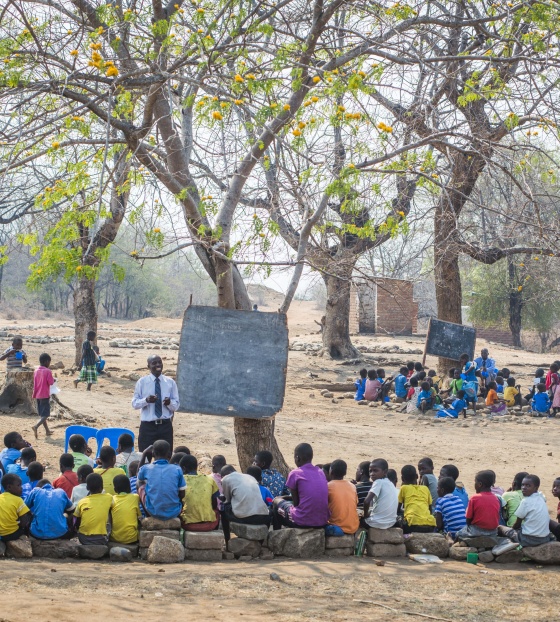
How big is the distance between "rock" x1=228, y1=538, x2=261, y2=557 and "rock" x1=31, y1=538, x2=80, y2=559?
127cm

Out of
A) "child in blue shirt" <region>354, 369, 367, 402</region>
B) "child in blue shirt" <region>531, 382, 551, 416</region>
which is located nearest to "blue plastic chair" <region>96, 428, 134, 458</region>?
"child in blue shirt" <region>354, 369, 367, 402</region>

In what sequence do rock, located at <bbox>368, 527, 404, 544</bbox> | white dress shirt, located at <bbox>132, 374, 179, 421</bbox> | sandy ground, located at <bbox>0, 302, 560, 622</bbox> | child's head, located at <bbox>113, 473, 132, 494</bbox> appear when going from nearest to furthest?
1. sandy ground, located at <bbox>0, 302, 560, 622</bbox>
2. child's head, located at <bbox>113, 473, 132, 494</bbox>
3. rock, located at <bbox>368, 527, 404, 544</bbox>
4. white dress shirt, located at <bbox>132, 374, 179, 421</bbox>

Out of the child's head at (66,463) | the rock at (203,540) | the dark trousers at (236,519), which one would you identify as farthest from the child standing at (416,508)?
the child's head at (66,463)

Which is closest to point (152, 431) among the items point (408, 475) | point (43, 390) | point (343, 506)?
point (343, 506)

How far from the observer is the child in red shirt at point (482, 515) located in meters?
7.43

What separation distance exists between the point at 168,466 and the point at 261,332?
7.43ft

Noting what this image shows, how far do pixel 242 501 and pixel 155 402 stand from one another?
210cm

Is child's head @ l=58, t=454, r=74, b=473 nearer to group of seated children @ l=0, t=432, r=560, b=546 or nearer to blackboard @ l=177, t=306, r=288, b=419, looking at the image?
group of seated children @ l=0, t=432, r=560, b=546

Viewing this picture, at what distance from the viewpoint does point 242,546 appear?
7.07 meters

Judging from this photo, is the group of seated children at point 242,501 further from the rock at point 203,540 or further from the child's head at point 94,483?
the rock at point 203,540

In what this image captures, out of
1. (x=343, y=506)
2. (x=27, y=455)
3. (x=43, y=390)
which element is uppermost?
(x=43, y=390)

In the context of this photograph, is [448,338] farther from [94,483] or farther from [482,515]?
[94,483]

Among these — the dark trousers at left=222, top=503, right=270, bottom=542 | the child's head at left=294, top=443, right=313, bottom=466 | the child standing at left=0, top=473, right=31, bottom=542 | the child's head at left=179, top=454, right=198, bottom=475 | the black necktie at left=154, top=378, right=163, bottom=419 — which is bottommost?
the dark trousers at left=222, top=503, right=270, bottom=542

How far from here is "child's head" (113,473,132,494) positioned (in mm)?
7008
